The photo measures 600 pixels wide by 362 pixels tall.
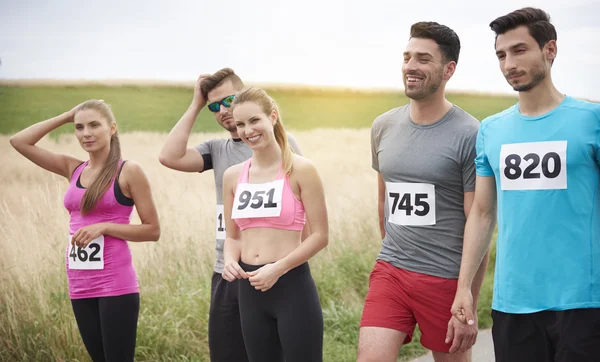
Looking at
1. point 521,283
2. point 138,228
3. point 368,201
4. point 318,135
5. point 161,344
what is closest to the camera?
point 521,283

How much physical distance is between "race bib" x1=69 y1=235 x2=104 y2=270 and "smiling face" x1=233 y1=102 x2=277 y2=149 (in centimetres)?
108

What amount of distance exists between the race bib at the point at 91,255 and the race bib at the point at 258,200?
3.01 feet

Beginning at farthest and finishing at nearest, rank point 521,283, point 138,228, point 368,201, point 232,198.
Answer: point 368,201 → point 138,228 → point 232,198 → point 521,283

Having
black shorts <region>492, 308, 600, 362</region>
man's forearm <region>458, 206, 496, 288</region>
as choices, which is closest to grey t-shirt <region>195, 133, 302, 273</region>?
man's forearm <region>458, 206, 496, 288</region>

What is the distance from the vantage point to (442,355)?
10.7 feet

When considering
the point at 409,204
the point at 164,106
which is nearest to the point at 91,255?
the point at 409,204

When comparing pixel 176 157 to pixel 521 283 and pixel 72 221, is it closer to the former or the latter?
pixel 72 221

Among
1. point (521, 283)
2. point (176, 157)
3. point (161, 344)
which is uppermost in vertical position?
point (176, 157)

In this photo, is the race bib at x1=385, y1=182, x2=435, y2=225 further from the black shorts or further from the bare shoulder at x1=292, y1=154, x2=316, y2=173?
the black shorts

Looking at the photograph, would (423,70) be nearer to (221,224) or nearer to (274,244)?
(274,244)

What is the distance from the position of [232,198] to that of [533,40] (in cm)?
154

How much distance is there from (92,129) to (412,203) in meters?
1.85

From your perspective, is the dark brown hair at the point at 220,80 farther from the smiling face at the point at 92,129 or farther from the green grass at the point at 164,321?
the green grass at the point at 164,321

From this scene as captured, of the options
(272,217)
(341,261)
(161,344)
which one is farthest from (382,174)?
(341,261)
